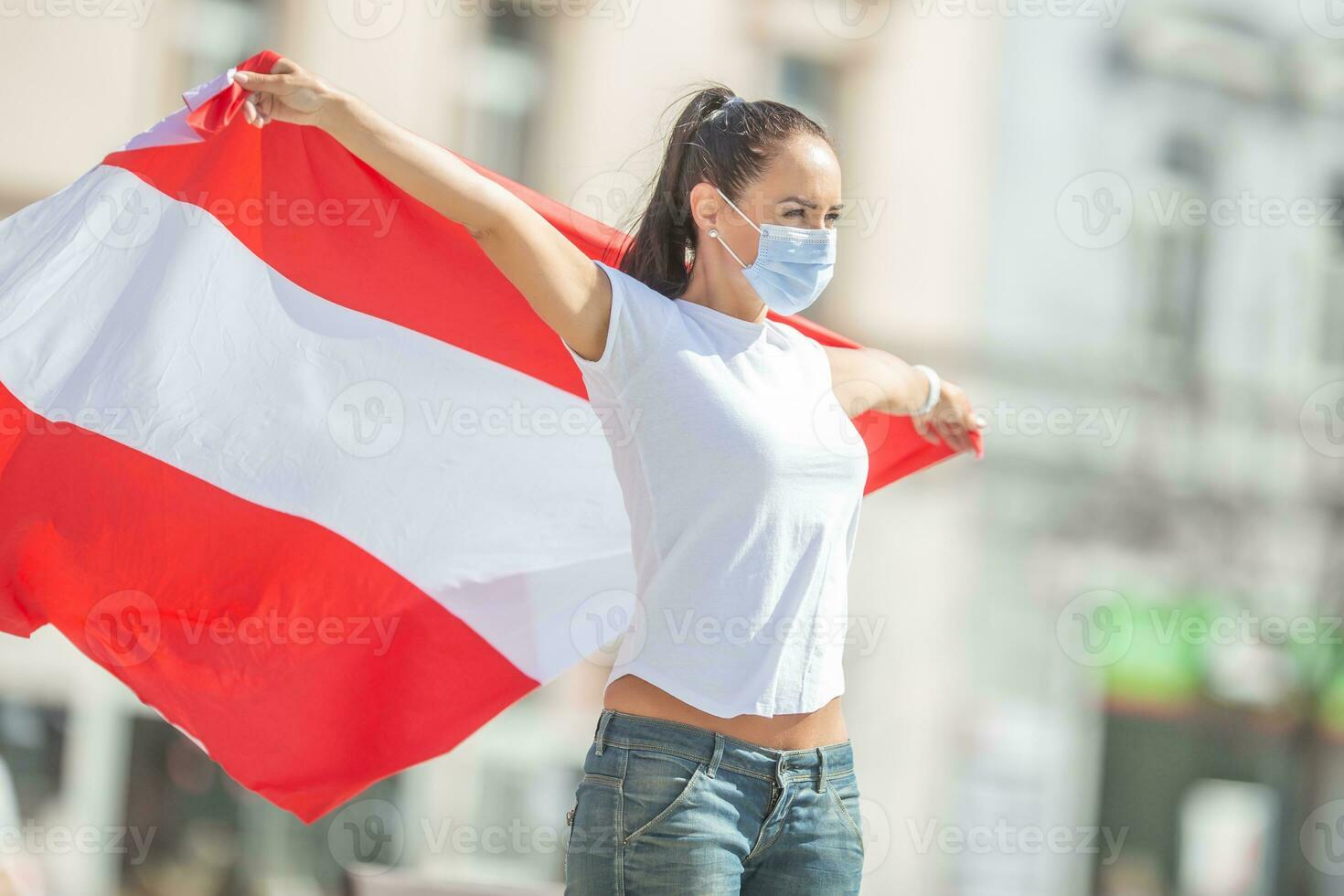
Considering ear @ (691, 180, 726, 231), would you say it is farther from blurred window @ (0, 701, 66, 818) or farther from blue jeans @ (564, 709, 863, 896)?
blurred window @ (0, 701, 66, 818)

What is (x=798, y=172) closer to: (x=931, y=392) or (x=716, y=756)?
(x=931, y=392)

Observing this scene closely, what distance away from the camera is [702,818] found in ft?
8.18

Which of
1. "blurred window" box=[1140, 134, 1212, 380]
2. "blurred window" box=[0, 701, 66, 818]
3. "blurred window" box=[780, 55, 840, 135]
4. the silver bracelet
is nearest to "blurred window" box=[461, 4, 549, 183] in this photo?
"blurred window" box=[780, 55, 840, 135]

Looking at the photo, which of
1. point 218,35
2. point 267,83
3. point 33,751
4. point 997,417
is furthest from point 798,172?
point 997,417

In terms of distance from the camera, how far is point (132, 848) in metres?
9.56

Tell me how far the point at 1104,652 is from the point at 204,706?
1120 centimetres

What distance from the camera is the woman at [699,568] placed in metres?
2.53

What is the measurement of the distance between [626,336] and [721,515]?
0.34 meters

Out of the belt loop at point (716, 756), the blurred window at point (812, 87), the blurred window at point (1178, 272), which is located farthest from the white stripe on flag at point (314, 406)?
the blurred window at point (1178, 272)

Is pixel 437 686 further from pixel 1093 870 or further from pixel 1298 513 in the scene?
pixel 1298 513

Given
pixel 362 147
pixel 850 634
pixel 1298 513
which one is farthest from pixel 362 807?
pixel 1298 513

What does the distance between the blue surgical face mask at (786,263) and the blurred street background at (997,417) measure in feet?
23.2

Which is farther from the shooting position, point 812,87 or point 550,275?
point 812,87

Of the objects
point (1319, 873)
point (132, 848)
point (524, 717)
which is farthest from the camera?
point (1319, 873)
